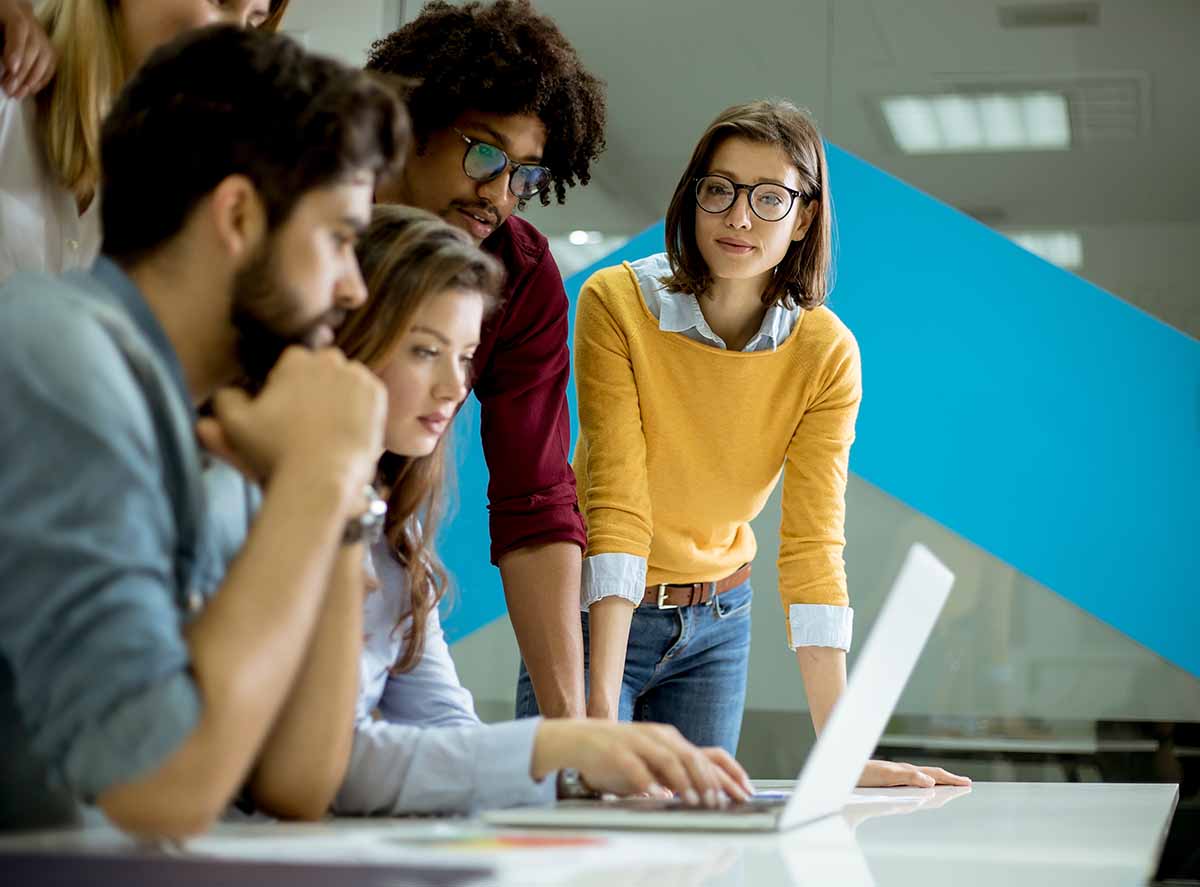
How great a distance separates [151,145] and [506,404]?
99 centimetres

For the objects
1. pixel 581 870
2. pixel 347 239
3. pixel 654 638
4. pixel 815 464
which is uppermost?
pixel 347 239

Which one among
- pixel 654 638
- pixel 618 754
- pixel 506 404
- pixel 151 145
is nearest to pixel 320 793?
pixel 618 754

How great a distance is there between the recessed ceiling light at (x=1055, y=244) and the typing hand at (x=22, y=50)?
264cm

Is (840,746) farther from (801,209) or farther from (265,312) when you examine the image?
(801,209)

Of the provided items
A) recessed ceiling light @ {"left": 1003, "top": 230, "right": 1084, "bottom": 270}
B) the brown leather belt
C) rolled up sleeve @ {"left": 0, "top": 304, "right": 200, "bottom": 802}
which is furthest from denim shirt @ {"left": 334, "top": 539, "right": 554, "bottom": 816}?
recessed ceiling light @ {"left": 1003, "top": 230, "right": 1084, "bottom": 270}

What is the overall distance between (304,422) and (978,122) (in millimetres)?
3036

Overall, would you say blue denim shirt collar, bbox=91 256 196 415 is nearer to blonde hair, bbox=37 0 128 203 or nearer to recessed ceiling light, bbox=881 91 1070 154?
blonde hair, bbox=37 0 128 203

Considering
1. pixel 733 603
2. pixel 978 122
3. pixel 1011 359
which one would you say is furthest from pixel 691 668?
pixel 978 122

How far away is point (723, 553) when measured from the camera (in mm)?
2242

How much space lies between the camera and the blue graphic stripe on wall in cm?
338

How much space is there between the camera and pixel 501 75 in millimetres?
1785

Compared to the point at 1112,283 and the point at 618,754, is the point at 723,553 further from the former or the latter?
the point at 1112,283

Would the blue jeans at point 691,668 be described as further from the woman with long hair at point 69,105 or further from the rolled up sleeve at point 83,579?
the rolled up sleeve at point 83,579

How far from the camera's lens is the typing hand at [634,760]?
1.17 meters
